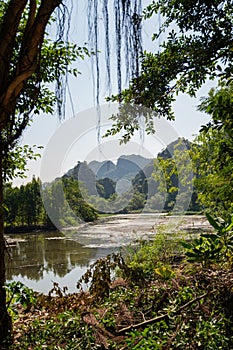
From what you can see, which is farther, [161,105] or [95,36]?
[161,105]

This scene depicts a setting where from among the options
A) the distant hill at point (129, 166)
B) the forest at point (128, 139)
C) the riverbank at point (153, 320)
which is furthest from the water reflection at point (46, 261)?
the riverbank at point (153, 320)

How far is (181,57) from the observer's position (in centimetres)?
268

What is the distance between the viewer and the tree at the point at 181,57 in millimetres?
2566

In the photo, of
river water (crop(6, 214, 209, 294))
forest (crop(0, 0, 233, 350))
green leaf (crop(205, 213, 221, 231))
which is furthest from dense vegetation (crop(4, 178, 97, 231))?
green leaf (crop(205, 213, 221, 231))

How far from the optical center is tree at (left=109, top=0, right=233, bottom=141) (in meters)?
2.57

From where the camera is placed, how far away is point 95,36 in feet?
4.42

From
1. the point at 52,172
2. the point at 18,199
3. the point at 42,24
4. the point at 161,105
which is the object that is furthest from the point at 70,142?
the point at 18,199

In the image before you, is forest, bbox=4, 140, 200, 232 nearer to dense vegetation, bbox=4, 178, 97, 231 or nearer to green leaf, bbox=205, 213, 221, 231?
dense vegetation, bbox=4, 178, 97, 231

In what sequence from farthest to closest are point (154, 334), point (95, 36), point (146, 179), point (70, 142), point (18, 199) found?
point (18, 199) → point (146, 179) → point (70, 142) → point (154, 334) → point (95, 36)

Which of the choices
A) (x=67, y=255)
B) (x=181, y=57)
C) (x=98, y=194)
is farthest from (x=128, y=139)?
(x=98, y=194)

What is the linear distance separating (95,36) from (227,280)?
4.37ft

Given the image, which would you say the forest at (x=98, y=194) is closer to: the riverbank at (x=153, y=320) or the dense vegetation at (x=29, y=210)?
the dense vegetation at (x=29, y=210)

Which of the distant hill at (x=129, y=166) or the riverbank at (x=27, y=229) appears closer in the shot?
the distant hill at (x=129, y=166)

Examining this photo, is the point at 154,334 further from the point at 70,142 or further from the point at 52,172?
the point at 52,172
